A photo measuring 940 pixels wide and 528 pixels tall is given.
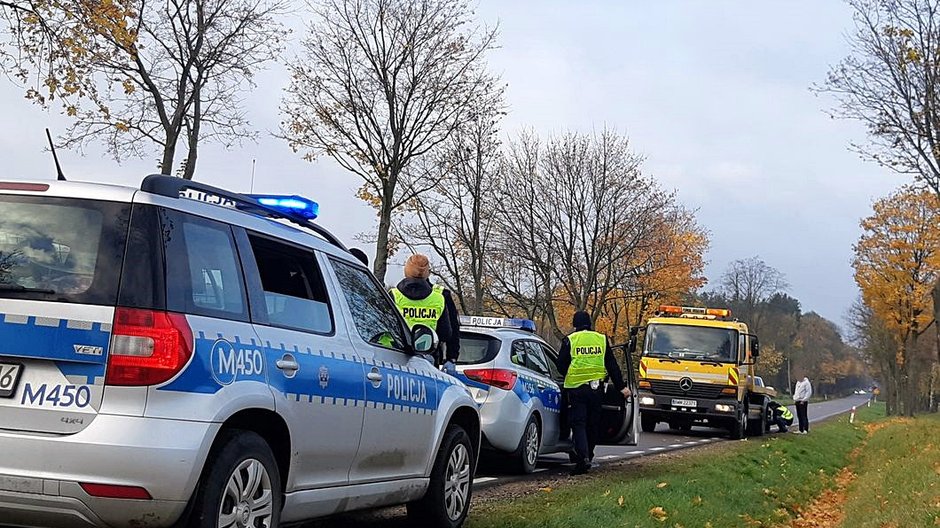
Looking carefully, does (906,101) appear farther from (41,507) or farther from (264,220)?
(41,507)

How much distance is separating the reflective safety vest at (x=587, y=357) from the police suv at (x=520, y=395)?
1.32 ft

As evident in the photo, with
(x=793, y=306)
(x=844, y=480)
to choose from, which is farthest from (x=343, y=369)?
(x=793, y=306)

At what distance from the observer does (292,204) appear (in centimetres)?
588

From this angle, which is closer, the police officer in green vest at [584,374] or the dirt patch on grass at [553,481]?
the dirt patch on grass at [553,481]

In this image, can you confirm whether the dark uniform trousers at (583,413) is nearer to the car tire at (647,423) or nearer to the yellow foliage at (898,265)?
the car tire at (647,423)

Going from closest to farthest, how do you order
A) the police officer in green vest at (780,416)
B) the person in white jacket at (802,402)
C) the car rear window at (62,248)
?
the car rear window at (62,248) → the police officer in green vest at (780,416) → the person in white jacket at (802,402)

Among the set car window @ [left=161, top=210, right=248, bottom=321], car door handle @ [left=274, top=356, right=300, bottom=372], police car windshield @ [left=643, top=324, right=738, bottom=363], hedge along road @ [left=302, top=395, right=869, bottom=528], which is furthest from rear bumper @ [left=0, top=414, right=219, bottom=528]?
police car windshield @ [left=643, top=324, right=738, bottom=363]

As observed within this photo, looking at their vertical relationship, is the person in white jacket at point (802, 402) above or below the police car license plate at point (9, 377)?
below

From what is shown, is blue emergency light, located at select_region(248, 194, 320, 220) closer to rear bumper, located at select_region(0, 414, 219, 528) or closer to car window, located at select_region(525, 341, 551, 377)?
rear bumper, located at select_region(0, 414, 219, 528)

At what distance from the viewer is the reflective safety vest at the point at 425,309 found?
9.28 meters

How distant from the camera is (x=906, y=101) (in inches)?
911

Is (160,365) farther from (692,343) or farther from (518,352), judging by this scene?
(692,343)

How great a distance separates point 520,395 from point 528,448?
671mm

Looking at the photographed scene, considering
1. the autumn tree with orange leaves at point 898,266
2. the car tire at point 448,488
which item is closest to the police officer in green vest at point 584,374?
the car tire at point 448,488
